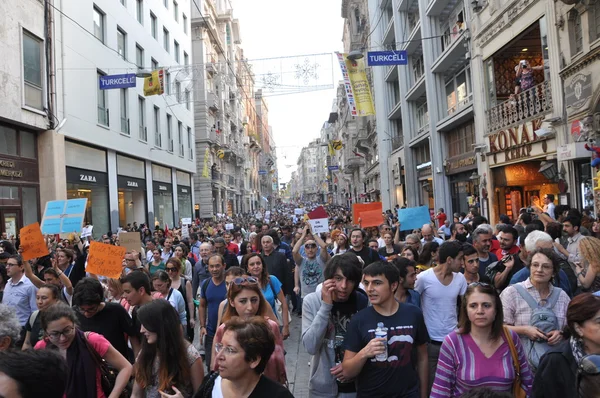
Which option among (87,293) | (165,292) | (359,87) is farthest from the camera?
(359,87)

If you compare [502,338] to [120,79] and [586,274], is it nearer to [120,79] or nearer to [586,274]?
[586,274]

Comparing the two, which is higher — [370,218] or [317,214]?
[317,214]

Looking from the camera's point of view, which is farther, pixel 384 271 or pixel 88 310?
pixel 88 310

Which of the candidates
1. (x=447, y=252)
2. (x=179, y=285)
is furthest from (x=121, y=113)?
(x=447, y=252)

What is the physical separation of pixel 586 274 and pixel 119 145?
2316 cm

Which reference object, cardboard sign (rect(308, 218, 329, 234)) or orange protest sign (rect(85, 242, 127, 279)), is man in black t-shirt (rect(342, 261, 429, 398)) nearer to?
orange protest sign (rect(85, 242, 127, 279))

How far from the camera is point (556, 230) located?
6.72 meters

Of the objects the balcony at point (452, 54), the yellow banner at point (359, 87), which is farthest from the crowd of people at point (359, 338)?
the balcony at point (452, 54)

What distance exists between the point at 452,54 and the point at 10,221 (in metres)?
18.2

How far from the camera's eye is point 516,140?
14.9 metres

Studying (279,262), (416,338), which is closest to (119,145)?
(279,262)

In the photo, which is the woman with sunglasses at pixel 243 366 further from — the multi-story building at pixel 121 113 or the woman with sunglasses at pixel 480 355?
the multi-story building at pixel 121 113

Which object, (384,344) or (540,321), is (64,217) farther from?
(540,321)

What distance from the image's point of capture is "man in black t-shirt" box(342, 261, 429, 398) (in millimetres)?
3215
